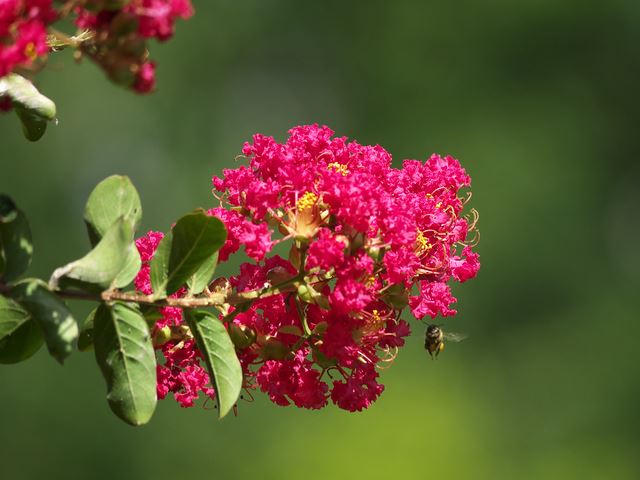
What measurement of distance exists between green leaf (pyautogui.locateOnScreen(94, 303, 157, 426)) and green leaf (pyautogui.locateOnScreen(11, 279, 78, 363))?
166 mm

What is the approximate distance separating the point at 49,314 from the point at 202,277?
0.42 meters

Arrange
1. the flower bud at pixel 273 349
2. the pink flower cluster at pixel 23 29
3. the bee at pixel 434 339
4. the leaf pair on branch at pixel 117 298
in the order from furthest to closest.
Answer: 1. the bee at pixel 434 339
2. the flower bud at pixel 273 349
3. the leaf pair on branch at pixel 117 298
4. the pink flower cluster at pixel 23 29

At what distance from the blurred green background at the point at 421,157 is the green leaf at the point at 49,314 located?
37.4 feet

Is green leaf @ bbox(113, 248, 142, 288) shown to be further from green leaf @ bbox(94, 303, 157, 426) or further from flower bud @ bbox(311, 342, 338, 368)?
flower bud @ bbox(311, 342, 338, 368)

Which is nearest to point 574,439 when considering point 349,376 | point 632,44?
point 632,44

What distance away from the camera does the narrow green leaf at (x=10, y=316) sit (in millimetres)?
2273

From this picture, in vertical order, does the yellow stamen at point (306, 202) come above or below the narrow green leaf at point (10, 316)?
above

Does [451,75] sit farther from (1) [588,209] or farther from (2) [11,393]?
(2) [11,393]

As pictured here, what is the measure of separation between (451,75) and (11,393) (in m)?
11.7

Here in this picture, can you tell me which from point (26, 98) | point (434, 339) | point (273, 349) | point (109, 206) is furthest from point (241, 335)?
point (434, 339)

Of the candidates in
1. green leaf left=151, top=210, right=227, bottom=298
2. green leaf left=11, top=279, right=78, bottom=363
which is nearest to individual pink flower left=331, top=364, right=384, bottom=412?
green leaf left=151, top=210, right=227, bottom=298

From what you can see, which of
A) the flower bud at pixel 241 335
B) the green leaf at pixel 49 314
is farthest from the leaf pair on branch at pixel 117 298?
the flower bud at pixel 241 335

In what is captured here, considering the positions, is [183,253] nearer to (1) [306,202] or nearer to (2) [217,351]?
(2) [217,351]

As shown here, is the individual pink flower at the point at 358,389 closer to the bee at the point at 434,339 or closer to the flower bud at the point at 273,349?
the flower bud at the point at 273,349
